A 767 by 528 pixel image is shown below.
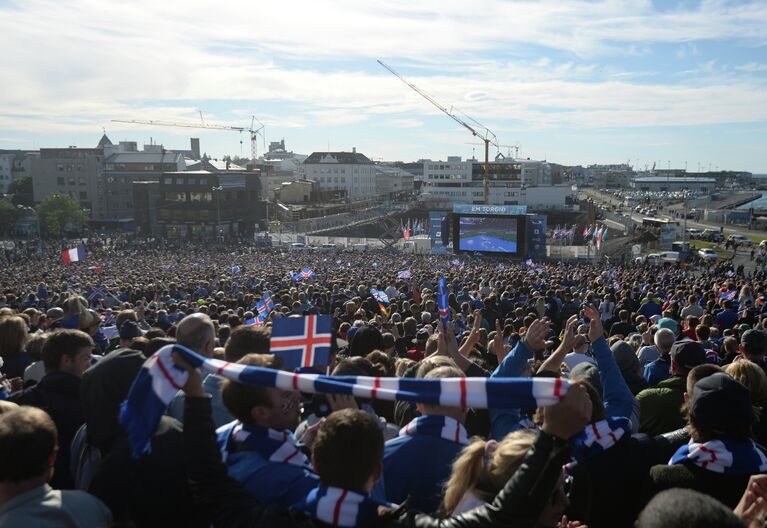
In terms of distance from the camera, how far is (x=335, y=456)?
279cm

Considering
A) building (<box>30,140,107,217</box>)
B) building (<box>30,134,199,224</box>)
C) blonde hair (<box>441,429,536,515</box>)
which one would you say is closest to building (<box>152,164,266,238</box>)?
building (<box>30,134,199,224</box>)

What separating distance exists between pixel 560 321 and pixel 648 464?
497 inches

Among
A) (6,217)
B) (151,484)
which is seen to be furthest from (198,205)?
(151,484)

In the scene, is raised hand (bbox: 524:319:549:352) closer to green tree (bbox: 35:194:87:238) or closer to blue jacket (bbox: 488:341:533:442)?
blue jacket (bbox: 488:341:533:442)

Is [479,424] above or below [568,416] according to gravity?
below

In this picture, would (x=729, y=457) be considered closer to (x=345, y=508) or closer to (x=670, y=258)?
(x=345, y=508)

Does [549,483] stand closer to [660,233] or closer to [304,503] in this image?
[304,503]

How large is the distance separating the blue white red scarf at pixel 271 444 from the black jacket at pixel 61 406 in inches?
59.8

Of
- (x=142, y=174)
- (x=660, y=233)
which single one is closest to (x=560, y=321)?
(x=660, y=233)

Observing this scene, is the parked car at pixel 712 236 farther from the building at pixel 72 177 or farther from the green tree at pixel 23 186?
Result: the green tree at pixel 23 186

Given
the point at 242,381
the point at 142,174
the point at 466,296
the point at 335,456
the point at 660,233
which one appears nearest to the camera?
the point at 335,456

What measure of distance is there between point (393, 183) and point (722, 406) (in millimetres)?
160323

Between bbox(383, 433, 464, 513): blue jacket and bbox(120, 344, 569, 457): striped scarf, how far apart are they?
0.50 meters

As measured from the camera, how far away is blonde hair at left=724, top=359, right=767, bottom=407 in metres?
4.74
